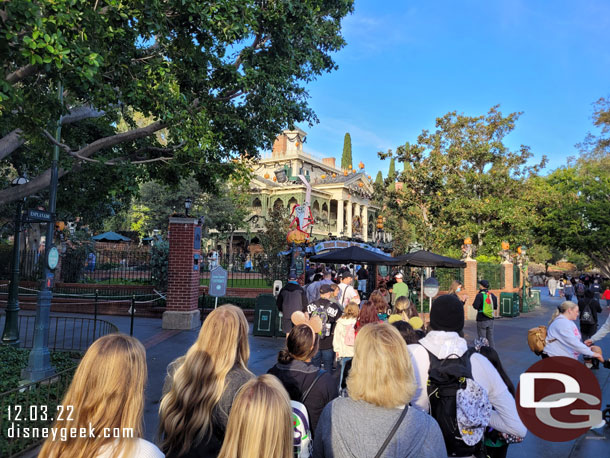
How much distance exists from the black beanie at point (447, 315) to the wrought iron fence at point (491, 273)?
18.7m

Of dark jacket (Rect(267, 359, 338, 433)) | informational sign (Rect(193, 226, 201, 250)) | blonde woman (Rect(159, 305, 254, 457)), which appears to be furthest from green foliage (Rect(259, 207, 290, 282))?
blonde woman (Rect(159, 305, 254, 457))

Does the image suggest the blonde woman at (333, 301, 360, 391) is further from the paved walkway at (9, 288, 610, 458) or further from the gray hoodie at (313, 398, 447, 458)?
the gray hoodie at (313, 398, 447, 458)

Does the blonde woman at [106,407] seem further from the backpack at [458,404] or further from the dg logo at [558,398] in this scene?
the dg logo at [558,398]

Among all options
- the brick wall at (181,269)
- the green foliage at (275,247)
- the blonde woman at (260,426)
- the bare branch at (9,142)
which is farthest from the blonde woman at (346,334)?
the green foliage at (275,247)

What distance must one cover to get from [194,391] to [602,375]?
958 cm

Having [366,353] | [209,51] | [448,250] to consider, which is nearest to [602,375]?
[366,353]

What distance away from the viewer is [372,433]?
2.02 meters

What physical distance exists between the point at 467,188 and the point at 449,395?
23.7 metres

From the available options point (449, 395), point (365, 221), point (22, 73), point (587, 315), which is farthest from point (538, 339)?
point (365, 221)

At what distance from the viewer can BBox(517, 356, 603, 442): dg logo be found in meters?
4.21

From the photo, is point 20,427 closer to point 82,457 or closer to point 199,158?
point 82,457

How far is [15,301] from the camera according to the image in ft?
29.9

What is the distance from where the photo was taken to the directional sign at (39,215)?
680 cm

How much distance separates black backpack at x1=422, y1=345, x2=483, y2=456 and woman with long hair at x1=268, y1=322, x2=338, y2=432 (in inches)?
28.4
